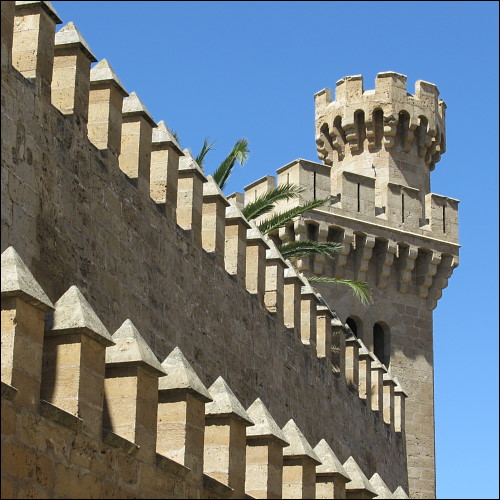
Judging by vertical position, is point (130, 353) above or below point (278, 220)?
below

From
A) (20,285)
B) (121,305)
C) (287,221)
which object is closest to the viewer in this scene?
(20,285)

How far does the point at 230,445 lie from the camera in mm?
10500

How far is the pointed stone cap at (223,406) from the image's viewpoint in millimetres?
10539

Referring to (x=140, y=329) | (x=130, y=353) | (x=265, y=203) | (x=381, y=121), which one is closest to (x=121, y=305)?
(x=140, y=329)

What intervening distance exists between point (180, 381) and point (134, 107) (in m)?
3.40

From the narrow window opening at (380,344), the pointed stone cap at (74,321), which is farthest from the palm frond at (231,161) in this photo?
the pointed stone cap at (74,321)

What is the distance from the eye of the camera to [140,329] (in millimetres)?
11828

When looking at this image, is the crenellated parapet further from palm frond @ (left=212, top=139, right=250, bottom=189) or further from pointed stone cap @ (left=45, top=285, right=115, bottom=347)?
palm frond @ (left=212, top=139, right=250, bottom=189)

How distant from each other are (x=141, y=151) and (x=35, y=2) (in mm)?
2174

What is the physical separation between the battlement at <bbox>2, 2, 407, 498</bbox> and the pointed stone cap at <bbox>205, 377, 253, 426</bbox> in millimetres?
13

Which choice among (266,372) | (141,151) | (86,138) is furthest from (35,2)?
(266,372)

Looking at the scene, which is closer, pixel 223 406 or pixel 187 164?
pixel 223 406

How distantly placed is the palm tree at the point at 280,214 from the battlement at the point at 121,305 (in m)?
5.07

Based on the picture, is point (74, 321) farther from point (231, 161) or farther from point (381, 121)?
point (381, 121)
